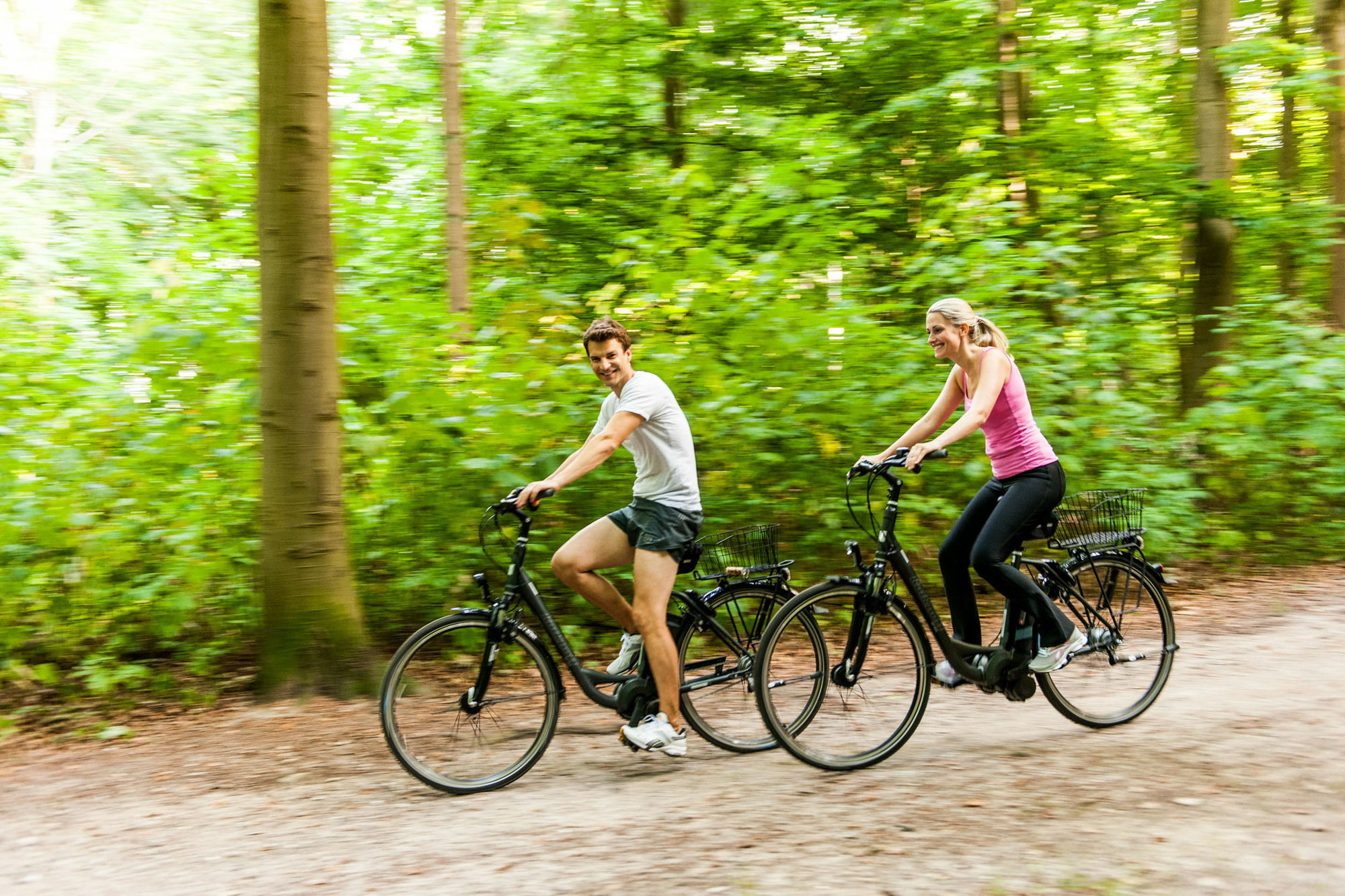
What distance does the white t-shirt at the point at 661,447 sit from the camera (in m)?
4.85

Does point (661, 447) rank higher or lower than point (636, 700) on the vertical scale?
higher

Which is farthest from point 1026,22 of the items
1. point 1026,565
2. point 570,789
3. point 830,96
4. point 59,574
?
point 59,574

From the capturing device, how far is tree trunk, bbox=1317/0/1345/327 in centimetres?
1083

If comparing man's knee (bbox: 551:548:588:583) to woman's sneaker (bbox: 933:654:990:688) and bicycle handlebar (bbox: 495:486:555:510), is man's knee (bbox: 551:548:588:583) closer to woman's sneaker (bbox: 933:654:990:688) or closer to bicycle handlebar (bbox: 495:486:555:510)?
bicycle handlebar (bbox: 495:486:555:510)

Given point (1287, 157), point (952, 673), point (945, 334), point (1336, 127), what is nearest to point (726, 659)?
point (952, 673)

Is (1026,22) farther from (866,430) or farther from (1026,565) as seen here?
(1026,565)

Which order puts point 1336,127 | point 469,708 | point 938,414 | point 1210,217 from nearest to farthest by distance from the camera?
point 469,708 < point 938,414 < point 1210,217 < point 1336,127

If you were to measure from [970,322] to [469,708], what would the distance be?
9.85ft

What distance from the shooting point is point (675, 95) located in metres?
11.1

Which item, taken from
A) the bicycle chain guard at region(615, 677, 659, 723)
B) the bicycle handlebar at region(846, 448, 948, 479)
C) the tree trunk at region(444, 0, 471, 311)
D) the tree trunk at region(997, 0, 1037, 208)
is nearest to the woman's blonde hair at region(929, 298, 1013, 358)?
the bicycle handlebar at region(846, 448, 948, 479)

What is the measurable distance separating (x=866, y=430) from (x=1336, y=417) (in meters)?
4.71

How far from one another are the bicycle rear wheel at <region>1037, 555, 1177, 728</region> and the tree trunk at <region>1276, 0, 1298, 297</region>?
6.92 metres

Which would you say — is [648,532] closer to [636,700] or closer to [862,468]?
[636,700]

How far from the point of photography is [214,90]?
56.3ft
